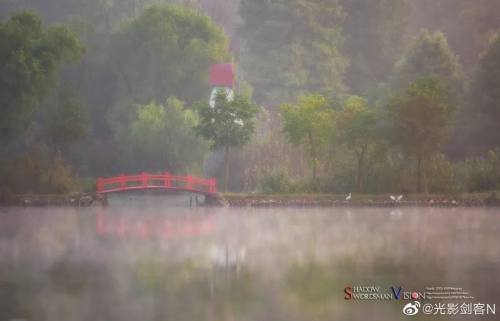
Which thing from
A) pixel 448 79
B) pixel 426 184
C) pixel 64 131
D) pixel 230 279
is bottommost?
pixel 230 279

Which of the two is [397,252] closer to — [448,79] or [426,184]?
[426,184]

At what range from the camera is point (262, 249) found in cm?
3225

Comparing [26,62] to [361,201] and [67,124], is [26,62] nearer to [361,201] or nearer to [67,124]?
[67,124]

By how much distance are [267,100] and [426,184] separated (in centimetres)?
3472

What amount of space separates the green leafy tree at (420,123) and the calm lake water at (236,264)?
8687mm

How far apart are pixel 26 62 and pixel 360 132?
2024 cm

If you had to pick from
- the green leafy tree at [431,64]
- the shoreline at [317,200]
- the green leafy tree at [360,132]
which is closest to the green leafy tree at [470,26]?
the green leafy tree at [431,64]

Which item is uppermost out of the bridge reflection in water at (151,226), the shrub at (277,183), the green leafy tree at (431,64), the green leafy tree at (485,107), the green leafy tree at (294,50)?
the green leafy tree at (294,50)

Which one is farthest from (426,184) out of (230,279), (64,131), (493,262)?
(230,279)

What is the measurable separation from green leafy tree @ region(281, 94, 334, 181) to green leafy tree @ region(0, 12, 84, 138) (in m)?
14.2

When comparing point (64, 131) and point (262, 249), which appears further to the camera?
point (64, 131)

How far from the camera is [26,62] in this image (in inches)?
2307

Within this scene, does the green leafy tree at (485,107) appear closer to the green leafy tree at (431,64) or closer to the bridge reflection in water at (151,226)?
the green leafy tree at (431,64)

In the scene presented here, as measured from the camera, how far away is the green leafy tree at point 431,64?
72.1 metres
